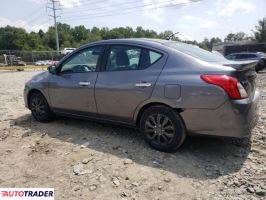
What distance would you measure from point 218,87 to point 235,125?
0.53 meters

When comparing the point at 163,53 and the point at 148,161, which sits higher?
the point at 163,53

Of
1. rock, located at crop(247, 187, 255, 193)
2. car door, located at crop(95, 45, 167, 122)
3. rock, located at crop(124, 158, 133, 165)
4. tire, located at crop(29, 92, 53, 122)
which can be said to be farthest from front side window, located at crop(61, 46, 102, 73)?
rock, located at crop(247, 187, 255, 193)

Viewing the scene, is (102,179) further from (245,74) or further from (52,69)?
(52,69)

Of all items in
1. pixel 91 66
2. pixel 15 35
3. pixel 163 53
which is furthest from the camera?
pixel 15 35

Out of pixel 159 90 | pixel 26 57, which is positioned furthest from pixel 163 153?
pixel 26 57

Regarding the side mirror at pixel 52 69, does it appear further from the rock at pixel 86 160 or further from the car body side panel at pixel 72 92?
the rock at pixel 86 160

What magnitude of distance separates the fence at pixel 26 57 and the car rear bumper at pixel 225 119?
34.6 m

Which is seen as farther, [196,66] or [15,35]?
[15,35]

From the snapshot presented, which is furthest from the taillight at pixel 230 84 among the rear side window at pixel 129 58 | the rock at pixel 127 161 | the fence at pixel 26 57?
the fence at pixel 26 57

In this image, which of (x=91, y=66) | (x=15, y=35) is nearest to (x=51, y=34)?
(x=15, y=35)

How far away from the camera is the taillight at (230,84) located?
341 cm

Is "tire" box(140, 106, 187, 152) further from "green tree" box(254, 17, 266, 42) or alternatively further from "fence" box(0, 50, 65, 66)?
"green tree" box(254, 17, 266, 42)

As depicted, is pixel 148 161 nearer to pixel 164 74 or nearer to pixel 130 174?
pixel 130 174

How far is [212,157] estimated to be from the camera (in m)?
3.90
